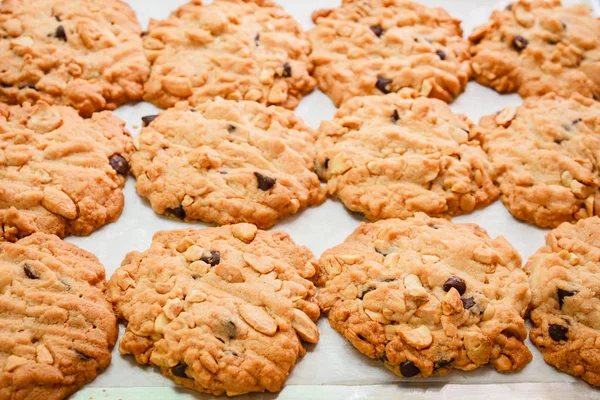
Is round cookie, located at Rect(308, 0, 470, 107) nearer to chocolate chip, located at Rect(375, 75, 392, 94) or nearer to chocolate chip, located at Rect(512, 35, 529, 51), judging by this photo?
chocolate chip, located at Rect(375, 75, 392, 94)

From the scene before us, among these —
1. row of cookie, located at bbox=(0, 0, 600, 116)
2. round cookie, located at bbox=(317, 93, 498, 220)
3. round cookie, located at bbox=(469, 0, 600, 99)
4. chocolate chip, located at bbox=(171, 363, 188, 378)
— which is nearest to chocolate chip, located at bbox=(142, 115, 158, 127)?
row of cookie, located at bbox=(0, 0, 600, 116)

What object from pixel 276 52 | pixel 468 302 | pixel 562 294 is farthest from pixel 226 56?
pixel 562 294

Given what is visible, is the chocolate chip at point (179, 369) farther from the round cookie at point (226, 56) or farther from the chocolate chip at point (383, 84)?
the chocolate chip at point (383, 84)

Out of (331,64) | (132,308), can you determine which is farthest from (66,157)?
(331,64)

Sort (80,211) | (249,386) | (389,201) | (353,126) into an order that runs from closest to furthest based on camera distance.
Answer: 1. (249,386)
2. (80,211)
3. (389,201)
4. (353,126)

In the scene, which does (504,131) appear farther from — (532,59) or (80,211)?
(80,211)

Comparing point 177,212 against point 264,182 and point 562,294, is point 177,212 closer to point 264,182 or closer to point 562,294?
point 264,182

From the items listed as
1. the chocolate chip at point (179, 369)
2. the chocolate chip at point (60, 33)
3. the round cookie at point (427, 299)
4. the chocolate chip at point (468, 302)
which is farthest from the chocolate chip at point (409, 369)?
the chocolate chip at point (60, 33)
